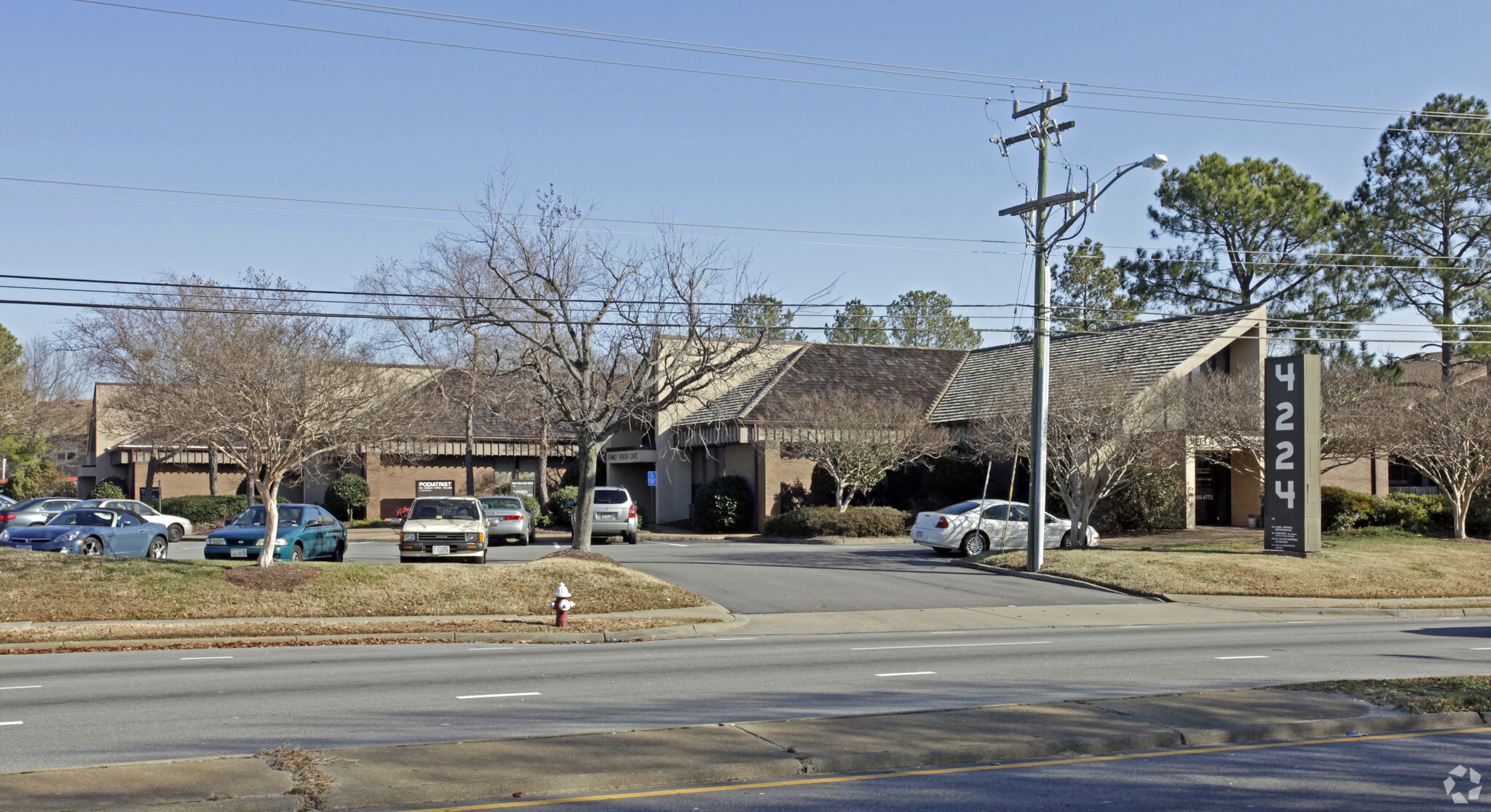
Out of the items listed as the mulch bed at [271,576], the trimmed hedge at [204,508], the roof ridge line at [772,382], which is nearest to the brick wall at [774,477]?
the roof ridge line at [772,382]

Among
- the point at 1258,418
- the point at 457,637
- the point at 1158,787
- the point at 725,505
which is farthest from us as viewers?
the point at 725,505

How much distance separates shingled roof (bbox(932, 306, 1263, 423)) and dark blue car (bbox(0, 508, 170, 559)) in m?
22.6

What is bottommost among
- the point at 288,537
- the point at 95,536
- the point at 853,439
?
the point at 95,536

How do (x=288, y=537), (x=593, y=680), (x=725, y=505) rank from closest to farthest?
(x=593, y=680) < (x=288, y=537) < (x=725, y=505)

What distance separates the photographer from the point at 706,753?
26.6 ft

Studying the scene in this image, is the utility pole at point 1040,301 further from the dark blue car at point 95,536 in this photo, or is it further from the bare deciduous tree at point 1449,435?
the dark blue car at point 95,536

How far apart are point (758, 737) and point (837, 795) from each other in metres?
1.39

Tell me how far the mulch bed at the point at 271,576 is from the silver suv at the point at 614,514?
→ 14.1m

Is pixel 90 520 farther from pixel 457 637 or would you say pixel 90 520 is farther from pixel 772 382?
pixel 772 382

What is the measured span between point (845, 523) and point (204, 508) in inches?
901

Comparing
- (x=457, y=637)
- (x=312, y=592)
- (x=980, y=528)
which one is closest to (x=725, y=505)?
(x=980, y=528)

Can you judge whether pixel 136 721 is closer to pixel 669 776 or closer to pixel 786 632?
pixel 669 776

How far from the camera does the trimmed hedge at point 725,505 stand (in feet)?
124

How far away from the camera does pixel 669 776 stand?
755cm
